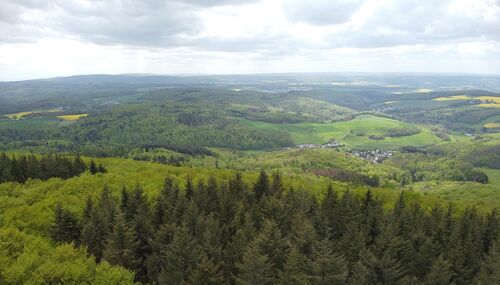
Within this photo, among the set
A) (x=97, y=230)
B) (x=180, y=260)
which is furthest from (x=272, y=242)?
(x=97, y=230)

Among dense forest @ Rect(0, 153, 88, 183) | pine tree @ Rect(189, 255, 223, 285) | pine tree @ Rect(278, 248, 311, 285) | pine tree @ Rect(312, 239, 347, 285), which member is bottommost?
dense forest @ Rect(0, 153, 88, 183)

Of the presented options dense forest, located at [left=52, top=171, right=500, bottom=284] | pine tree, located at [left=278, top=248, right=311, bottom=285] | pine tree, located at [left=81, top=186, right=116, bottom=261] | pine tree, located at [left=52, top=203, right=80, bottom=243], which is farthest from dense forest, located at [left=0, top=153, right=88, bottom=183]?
pine tree, located at [left=278, top=248, right=311, bottom=285]

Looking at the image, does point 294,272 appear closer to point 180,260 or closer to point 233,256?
point 233,256

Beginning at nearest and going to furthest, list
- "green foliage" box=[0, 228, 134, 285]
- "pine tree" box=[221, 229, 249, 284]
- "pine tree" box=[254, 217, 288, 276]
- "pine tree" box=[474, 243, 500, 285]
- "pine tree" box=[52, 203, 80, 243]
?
"green foliage" box=[0, 228, 134, 285], "pine tree" box=[474, 243, 500, 285], "pine tree" box=[254, 217, 288, 276], "pine tree" box=[221, 229, 249, 284], "pine tree" box=[52, 203, 80, 243]

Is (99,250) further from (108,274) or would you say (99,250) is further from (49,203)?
(49,203)

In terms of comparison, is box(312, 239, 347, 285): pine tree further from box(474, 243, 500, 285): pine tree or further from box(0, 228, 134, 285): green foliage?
box(474, 243, 500, 285): pine tree

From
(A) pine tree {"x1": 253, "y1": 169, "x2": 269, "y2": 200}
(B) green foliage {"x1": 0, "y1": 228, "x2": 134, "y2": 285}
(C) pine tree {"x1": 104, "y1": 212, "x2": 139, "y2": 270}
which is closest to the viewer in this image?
(B) green foliage {"x1": 0, "y1": 228, "x2": 134, "y2": 285}

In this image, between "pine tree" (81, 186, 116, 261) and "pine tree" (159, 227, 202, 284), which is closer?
"pine tree" (159, 227, 202, 284)
